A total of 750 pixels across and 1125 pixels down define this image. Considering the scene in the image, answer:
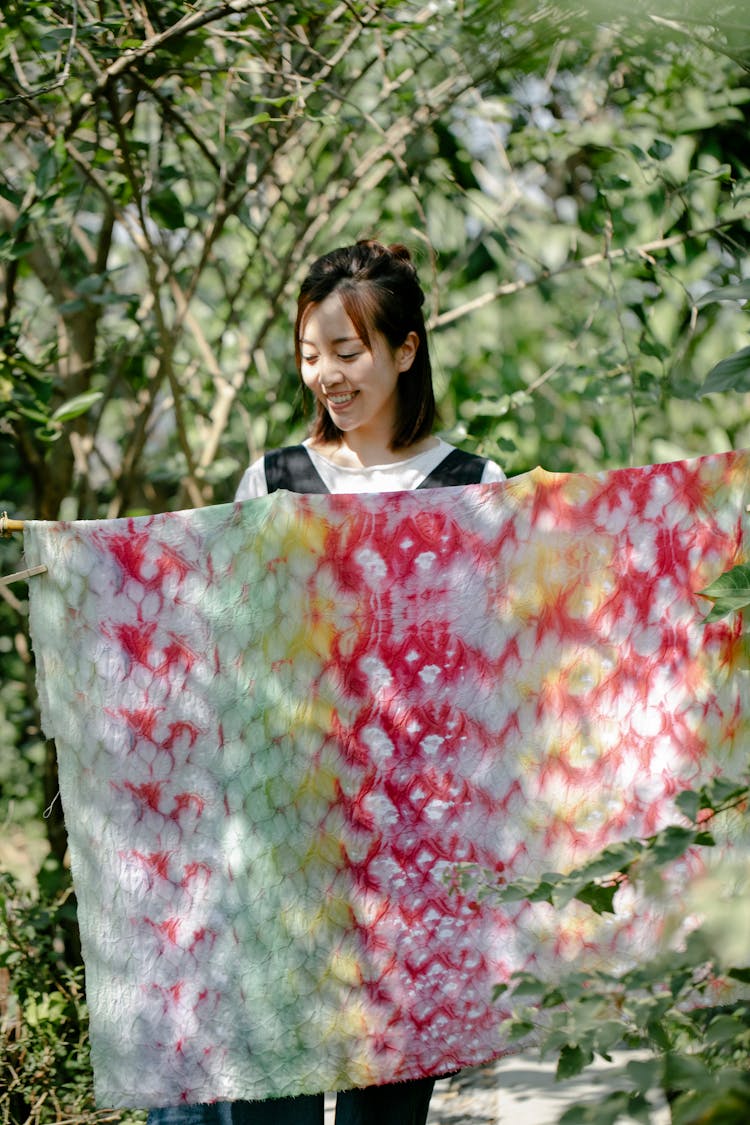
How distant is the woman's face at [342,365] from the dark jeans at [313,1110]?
2.86 feet

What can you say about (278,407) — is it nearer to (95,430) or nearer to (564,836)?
(95,430)

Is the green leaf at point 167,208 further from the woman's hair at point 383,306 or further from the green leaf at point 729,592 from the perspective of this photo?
the green leaf at point 729,592

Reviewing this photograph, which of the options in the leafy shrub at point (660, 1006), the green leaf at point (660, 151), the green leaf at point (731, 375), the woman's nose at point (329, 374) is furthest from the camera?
the green leaf at point (660, 151)

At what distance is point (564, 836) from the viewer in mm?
1563

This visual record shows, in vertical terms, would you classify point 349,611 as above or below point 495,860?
above

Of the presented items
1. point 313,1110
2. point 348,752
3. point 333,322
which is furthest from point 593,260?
point 313,1110

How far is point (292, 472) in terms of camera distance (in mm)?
1735

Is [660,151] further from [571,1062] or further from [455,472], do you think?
[571,1062]

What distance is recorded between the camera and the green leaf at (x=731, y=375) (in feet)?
4.24

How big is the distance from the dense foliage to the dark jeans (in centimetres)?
61

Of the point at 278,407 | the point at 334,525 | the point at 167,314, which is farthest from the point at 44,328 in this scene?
the point at 334,525

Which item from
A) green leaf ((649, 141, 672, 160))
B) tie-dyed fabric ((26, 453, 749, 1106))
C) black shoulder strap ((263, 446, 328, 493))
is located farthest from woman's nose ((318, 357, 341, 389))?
green leaf ((649, 141, 672, 160))

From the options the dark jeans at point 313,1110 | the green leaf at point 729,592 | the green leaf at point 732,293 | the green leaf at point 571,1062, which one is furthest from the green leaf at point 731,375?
the dark jeans at point 313,1110

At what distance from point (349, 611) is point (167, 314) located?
184cm
